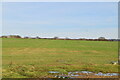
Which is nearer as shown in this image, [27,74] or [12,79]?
[12,79]

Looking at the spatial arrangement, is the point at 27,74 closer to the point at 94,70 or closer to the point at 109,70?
the point at 94,70

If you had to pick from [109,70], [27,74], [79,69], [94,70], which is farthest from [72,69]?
[27,74]

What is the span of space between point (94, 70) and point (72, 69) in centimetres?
210

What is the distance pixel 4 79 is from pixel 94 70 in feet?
30.1

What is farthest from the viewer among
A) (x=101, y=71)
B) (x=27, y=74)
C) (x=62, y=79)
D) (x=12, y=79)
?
(x=101, y=71)

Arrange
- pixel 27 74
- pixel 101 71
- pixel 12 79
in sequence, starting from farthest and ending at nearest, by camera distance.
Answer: pixel 101 71 → pixel 27 74 → pixel 12 79

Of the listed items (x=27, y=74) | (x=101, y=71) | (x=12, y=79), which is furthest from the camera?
(x=101, y=71)

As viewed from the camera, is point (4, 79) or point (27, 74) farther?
point (27, 74)

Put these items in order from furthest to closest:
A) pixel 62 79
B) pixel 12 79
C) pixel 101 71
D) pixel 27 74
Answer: pixel 101 71
pixel 27 74
pixel 12 79
pixel 62 79

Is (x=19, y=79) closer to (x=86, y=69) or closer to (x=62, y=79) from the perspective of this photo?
(x=62, y=79)

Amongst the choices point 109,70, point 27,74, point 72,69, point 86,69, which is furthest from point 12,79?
point 109,70

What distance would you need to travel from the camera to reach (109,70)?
18875mm

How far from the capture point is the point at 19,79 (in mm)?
12867

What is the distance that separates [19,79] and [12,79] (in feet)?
1.49
